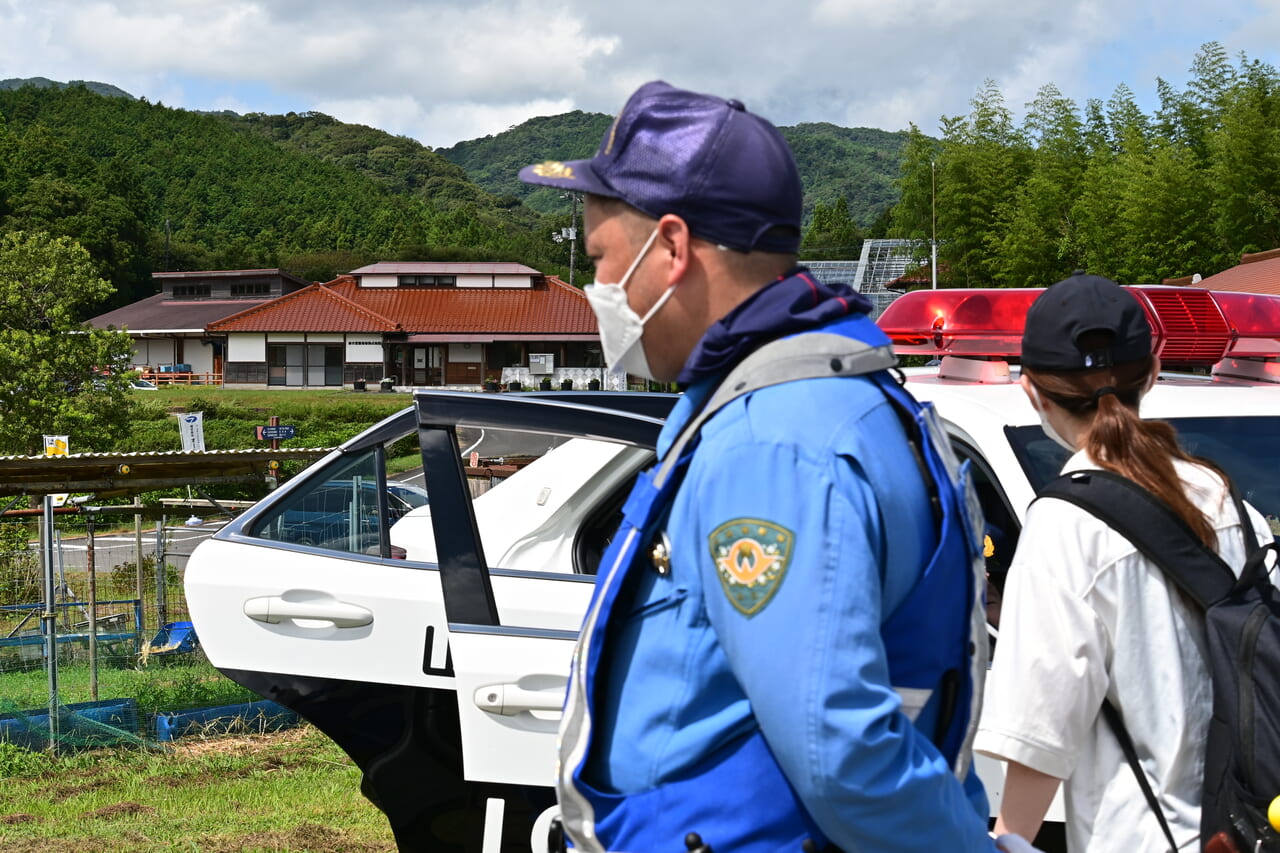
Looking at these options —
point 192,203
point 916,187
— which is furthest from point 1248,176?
point 192,203

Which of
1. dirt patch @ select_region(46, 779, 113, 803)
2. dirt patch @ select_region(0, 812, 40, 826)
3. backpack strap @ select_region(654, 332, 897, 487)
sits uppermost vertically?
backpack strap @ select_region(654, 332, 897, 487)

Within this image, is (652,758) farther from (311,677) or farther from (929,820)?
(311,677)

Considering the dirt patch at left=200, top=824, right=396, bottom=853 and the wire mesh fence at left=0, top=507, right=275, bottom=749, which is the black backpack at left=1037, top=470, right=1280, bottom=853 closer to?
the dirt patch at left=200, top=824, right=396, bottom=853

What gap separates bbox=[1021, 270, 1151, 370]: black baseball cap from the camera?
6.99 feet

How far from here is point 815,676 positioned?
1293mm

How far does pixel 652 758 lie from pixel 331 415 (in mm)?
47963

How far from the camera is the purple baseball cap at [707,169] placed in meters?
1.47

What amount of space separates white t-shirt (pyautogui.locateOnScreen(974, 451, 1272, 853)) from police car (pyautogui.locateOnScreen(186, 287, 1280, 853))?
3.18ft

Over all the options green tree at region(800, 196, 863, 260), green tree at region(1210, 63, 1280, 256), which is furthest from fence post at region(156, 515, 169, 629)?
green tree at region(800, 196, 863, 260)

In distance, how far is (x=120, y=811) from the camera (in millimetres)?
5422

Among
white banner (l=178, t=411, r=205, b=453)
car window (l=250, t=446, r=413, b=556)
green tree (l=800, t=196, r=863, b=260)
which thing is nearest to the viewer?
car window (l=250, t=446, r=413, b=556)

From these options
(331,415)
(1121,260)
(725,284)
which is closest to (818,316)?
(725,284)

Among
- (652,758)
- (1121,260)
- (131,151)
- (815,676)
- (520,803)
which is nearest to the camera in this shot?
(815,676)

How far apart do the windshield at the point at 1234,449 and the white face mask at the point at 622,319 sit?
75.7 inches
